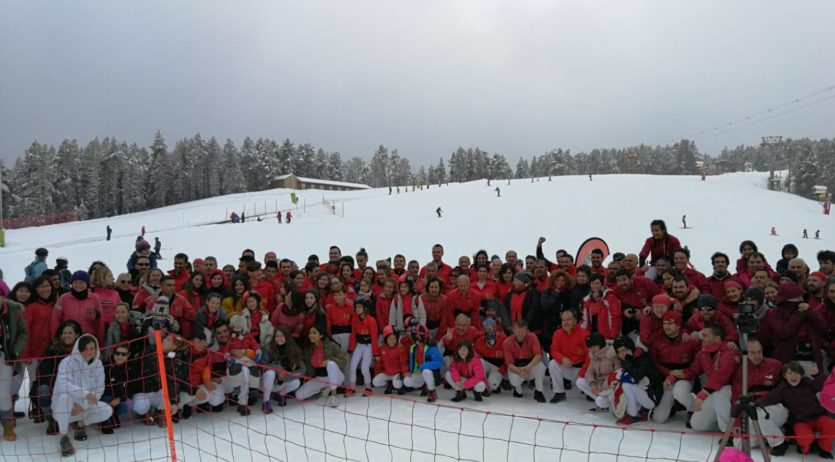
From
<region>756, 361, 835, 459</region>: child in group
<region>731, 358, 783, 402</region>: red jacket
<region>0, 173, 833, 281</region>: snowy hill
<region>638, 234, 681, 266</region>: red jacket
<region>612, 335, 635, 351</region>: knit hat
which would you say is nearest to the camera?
<region>756, 361, 835, 459</region>: child in group

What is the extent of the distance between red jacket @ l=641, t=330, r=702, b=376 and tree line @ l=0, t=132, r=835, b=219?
199 ft

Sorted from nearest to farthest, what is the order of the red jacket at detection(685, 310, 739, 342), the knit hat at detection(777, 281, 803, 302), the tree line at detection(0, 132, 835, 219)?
the knit hat at detection(777, 281, 803, 302)
the red jacket at detection(685, 310, 739, 342)
the tree line at detection(0, 132, 835, 219)

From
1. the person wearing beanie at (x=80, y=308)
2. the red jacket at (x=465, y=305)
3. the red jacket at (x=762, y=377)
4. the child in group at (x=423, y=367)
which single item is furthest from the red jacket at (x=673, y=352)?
the person wearing beanie at (x=80, y=308)

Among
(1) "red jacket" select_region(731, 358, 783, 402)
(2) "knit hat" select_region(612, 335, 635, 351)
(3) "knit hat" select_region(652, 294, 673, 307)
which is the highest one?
(3) "knit hat" select_region(652, 294, 673, 307)

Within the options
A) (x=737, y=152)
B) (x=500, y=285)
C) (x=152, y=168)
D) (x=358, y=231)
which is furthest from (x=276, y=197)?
(x=737, y=152)

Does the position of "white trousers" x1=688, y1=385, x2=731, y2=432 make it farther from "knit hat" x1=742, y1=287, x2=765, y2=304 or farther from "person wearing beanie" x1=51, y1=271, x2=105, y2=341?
"person wearing beanie" x1=51, y1=271, x2=105, y2=341

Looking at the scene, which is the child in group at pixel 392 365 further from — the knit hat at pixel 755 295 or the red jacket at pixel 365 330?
the knit hat at pixel 755 295

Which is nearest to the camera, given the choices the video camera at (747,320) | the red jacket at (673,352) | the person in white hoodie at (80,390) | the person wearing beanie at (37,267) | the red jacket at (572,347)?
the video camera at (747,320)

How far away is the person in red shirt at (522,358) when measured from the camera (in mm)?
6711

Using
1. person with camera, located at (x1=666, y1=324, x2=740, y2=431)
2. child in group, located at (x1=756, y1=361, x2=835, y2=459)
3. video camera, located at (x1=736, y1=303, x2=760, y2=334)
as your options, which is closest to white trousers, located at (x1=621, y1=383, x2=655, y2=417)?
person with camera, located at (x1=666, y1=324, x2=740, y2=431)

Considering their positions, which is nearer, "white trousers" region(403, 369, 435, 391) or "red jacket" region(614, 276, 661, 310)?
"white trousers" region(403, 369, 435, 391)

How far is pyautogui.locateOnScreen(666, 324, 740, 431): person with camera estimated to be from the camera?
17.3ft

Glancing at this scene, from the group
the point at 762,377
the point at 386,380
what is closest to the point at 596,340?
the point at 762,377

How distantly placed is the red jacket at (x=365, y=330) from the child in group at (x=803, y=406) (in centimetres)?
445
